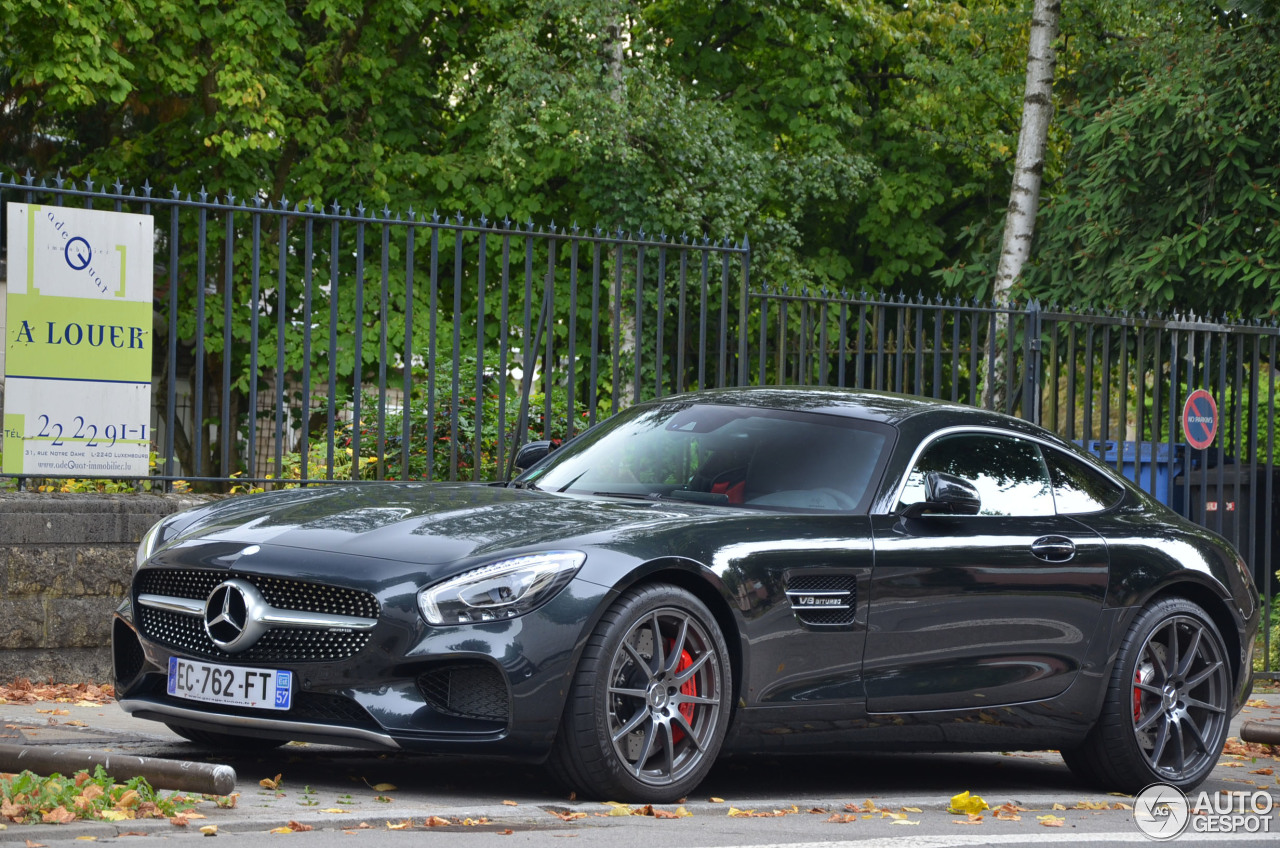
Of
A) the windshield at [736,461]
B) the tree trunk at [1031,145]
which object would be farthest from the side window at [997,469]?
the tree trunk at [1031,145]

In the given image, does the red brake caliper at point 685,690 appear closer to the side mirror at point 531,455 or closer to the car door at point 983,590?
the car door at point 983,590

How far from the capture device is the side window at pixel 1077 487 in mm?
7113

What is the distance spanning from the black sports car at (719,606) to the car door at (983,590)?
1 cm

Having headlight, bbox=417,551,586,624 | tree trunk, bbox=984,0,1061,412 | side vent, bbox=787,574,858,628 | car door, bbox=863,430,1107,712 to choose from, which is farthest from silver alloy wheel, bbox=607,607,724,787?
tree trunk, bbox=984,0,1061,412

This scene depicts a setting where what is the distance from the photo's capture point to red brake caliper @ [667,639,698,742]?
18.2 feet

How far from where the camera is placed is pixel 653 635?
5.48 meters

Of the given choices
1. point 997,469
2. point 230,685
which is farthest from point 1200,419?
point 230,685

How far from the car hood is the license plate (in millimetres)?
413

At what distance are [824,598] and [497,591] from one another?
4.34 feet

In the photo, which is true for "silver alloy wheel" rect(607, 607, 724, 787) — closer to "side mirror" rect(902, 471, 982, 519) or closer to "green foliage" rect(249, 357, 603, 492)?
"side mirror" rect(902, 471, 982, 519)

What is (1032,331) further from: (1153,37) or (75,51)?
(75,51)

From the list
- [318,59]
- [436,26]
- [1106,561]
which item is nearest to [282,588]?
[1106,561]

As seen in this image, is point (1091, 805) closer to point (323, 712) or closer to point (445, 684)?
point (445, 684)

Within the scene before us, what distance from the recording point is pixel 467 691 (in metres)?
5.24
